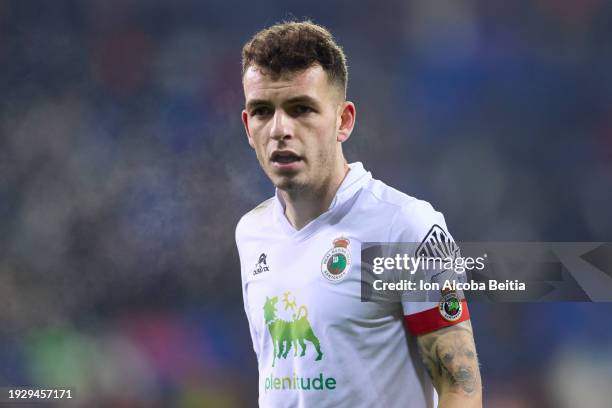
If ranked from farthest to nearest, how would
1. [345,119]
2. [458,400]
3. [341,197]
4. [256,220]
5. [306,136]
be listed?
[256,220]
[345,119]
[341,197]
[306,136]
[458,400]

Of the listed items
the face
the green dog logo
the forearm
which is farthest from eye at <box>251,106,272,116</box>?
the forearm

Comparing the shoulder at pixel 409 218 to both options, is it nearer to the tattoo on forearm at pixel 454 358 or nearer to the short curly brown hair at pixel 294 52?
the tattoo on forearm at pixel 454 358

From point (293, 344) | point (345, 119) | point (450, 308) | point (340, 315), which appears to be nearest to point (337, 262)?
point (340, 315)

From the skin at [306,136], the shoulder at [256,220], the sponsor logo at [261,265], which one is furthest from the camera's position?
the shoulder at [256,220]

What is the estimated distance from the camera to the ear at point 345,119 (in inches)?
110

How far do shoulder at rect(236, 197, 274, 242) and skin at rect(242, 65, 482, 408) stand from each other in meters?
0.31

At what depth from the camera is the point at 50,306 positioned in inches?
231

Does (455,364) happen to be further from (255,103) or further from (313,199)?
(255,103)

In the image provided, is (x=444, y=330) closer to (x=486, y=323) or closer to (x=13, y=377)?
(x=486, y=323)

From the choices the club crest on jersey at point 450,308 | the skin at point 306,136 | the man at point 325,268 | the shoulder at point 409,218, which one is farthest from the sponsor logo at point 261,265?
the club crest on jersey at point 450,308

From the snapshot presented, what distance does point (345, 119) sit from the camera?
2.83 m

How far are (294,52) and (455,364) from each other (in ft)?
3.89

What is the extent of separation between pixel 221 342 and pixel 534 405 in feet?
7.54

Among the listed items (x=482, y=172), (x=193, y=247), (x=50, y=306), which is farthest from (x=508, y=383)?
(x=50, y=306)
